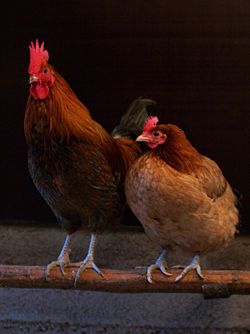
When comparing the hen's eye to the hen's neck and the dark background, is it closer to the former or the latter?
the hen's neck

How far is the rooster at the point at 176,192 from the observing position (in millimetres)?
1521

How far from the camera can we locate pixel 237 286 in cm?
160

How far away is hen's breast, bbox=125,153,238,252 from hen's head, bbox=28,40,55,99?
1.02 feet

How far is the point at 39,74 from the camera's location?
Answer: 4.95 ft

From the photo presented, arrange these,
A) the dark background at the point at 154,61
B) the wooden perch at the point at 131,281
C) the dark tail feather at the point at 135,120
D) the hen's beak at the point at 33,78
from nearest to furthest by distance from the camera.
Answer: the hen's beak at the point at 33,78
the wooden perch at the point at 131,281
the dark tail feather at the point at 135,120
the dark background at the point at 154,61

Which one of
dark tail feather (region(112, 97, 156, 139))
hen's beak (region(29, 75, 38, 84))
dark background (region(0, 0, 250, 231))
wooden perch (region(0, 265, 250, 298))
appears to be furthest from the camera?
dark background (region(0, 0, 250, 231))

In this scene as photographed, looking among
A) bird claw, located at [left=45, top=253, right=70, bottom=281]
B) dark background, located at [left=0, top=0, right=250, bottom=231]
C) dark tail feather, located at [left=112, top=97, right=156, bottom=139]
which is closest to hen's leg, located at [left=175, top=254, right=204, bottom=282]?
bird claw, located at [left=45, top=253, right=70, bottom=281]

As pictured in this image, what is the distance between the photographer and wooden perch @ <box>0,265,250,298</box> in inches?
63.1

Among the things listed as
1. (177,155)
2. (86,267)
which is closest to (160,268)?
(86,267)

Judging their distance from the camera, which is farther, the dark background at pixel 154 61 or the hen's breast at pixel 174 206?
the dark background at pixel 154 61

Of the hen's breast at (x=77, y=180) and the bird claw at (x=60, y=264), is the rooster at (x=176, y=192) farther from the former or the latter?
the bird claw at (x=60, y=264)

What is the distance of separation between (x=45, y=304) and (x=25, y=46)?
91 centimetres

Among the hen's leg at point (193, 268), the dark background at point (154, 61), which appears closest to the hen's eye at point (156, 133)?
the hen's leg at point (193, 268)

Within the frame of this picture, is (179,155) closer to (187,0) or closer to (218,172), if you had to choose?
(218,172)
